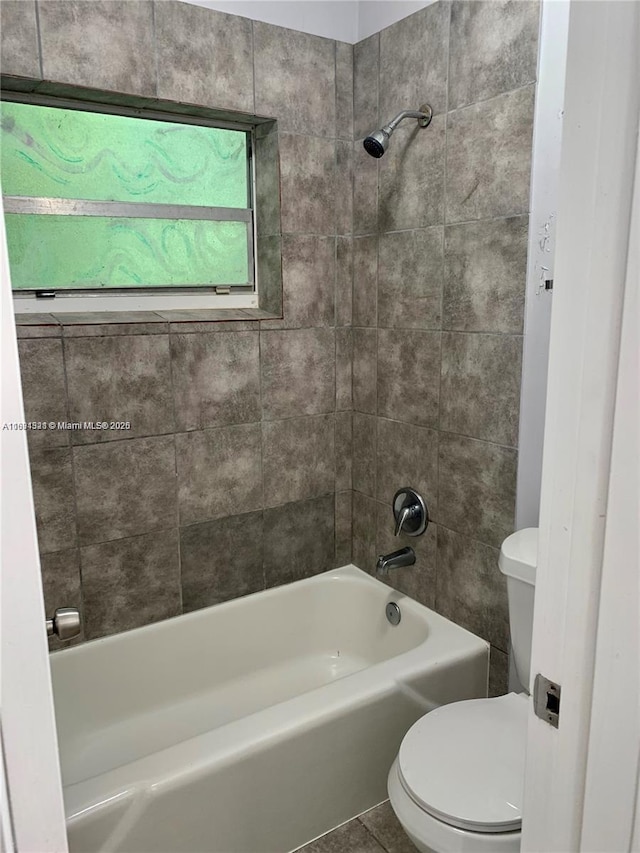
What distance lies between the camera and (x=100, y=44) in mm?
1919

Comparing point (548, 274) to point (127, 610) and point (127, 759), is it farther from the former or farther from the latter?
point (127, 759)

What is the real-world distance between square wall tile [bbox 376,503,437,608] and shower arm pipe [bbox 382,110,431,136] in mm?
1325

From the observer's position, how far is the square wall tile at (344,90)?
7.78ft

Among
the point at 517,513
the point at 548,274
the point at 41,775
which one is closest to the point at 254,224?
the point at 548,274

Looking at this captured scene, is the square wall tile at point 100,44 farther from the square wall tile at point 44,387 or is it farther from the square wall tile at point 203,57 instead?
the square wall tile at point 44,387

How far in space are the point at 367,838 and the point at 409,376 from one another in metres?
1.45

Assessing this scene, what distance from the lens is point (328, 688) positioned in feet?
6.23

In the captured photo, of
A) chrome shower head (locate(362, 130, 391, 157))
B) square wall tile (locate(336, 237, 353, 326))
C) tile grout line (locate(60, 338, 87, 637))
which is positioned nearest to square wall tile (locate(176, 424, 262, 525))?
tile grout line (locate(60, 338, 87, 637))

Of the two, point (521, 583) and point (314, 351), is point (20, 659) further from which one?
point (314, 351)

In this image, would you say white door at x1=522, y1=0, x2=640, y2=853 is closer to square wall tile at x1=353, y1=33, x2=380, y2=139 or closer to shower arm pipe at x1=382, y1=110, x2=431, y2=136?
shower arm pipe at x1=382, y1=110, x2=431, y2=136

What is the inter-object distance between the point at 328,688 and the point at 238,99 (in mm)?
1914

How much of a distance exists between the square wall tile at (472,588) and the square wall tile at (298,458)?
1.84 feet

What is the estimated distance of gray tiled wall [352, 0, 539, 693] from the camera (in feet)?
6.18

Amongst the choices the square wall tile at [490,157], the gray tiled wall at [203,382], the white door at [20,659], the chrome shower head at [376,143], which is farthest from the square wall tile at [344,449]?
the white door at [20,659]
